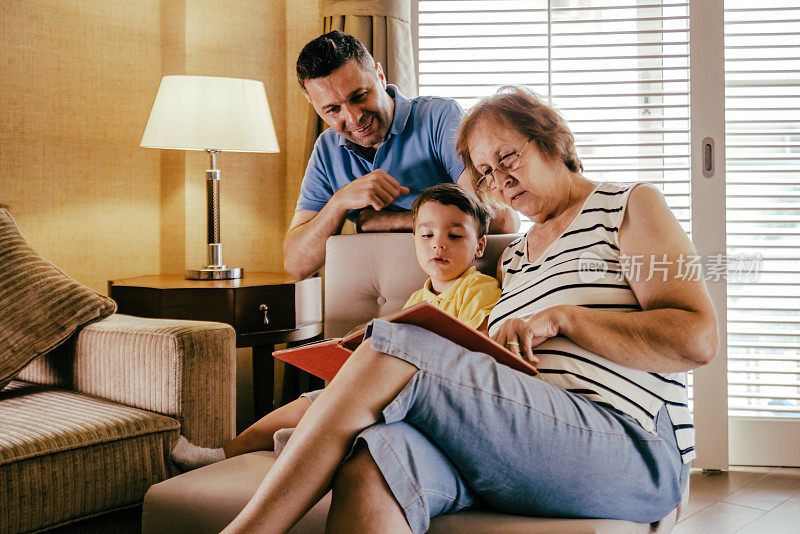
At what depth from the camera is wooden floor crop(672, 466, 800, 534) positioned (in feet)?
6.38

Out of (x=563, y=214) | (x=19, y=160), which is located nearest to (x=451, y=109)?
(x=563, y=214)

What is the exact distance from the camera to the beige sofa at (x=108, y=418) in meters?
1.32

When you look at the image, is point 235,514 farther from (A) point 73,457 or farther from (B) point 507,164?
(B) point 507,164

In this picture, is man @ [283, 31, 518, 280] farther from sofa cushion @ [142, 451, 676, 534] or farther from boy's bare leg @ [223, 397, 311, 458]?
sofa cushion @ [142, 451, 676, 534]

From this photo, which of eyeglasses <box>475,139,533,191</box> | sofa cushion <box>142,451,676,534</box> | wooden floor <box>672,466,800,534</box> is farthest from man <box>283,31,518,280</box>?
wooden floor <box>672,466,800,534</box>

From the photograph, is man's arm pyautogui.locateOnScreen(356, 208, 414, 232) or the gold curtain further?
the gold curtain

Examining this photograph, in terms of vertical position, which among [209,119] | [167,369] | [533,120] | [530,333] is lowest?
[167,369]

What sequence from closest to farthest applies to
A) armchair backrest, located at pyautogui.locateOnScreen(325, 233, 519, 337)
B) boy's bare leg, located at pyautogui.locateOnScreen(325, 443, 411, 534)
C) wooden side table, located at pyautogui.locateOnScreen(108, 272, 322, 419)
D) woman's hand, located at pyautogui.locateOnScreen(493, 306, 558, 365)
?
boy's bare leg, located at pyautogui.locateOnScreen(325, 443, 411, 534)
woman's hand, located at pyautogui.locateOnScreen(493, 306, 558, 365)
armchair backrest, located at pyautogui.locateOnScreen(325, 233, 519, 337)
wooden side table, located at pyautogui.locateOnScreen(108, 272, 322, 419)

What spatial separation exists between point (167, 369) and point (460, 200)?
761 mm

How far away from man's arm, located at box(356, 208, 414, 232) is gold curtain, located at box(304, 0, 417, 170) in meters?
0.78

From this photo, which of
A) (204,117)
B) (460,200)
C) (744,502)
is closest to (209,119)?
(204,117)

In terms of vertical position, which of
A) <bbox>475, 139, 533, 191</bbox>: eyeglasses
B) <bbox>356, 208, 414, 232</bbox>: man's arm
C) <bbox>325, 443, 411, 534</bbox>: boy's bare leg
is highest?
<bbox>475, 139, 533, 191</bbox>: eyeglasses

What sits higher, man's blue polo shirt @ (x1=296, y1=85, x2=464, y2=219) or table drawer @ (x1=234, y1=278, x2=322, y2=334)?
man's blue polo shirt @ (x1=296, y1=85, x2=464, y2=219)

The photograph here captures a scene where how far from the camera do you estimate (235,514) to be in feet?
3.58
